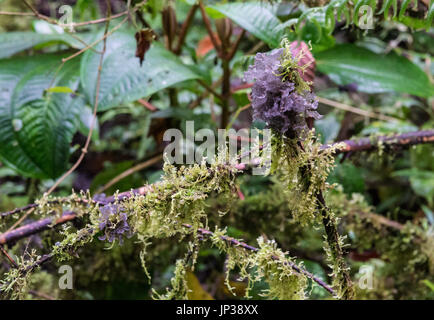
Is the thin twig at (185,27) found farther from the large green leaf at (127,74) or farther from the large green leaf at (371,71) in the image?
the large green leaf at (371,71)

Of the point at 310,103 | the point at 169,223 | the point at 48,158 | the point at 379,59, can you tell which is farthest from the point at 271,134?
the point at 379,59

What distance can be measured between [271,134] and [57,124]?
2.17 ft

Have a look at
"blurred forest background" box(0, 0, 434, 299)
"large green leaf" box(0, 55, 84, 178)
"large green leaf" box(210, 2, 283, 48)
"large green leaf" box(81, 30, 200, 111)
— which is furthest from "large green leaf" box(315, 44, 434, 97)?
"large green leaf" box(0, 55, 84, 178)

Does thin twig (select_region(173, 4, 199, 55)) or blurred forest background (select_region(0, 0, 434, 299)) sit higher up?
thin twig (select_region(173, 4, 199, 55))

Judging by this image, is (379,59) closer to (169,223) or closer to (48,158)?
(169,223)

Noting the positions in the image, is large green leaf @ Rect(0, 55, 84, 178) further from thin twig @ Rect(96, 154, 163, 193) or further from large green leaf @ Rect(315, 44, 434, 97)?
large green leaf @ Rect(315, 44, 434, 97)

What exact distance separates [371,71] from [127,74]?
69 centimetres

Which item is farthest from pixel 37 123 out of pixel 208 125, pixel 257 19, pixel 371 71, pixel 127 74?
pixel 371 71

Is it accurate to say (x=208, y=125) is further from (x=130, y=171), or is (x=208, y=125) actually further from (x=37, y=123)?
(x=37, y=123)

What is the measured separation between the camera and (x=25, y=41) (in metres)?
1.14

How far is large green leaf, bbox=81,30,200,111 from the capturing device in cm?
87

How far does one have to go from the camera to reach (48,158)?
94 centimetres

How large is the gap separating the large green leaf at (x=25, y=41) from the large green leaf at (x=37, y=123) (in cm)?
12

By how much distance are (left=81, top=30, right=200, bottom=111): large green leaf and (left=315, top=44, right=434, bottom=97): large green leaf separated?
16.6 inches
